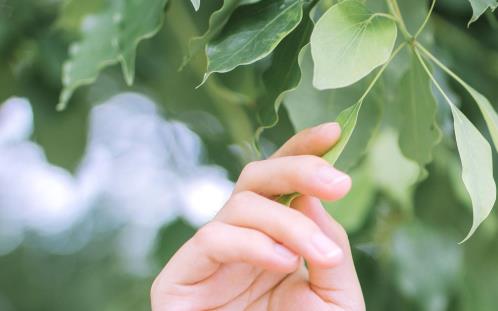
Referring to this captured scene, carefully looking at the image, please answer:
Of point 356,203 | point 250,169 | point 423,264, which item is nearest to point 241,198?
point 250,169

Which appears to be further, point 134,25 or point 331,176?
point 134,25

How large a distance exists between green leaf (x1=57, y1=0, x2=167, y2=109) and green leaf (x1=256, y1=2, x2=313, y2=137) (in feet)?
0.33

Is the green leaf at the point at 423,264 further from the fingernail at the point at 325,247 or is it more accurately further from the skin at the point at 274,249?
the fingernail at the point at 325,247

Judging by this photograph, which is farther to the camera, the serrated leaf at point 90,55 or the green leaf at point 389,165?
the green leaf at point 389,165

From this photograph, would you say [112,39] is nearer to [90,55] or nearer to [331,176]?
[90,55]

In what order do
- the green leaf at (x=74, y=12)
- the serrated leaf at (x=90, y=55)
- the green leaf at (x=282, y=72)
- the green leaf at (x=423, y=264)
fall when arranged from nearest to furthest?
the green leaf at (x=282, y=72)
the serrated leaf at (x=90, y=55)
the green leaf at (x=74, y=12)
the green leaf at (x=423, y=264)

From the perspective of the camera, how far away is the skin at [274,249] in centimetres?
42

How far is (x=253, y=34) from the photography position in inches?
19.1

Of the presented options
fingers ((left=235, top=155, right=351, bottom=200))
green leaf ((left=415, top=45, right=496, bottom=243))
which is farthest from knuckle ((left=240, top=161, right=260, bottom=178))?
green leaf ((left=415, top=45, right=496, bottom=243))

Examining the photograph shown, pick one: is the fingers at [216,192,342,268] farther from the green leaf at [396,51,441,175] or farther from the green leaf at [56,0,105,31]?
the green leaf at [56,0,105,31]

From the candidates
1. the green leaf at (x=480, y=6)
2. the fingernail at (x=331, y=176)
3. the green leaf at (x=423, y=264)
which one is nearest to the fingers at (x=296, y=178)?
the fingernail at (x=331, y=176)

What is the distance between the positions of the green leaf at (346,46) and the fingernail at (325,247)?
7cm

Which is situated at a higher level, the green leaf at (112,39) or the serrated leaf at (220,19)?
the serrated leaf at (220,19)

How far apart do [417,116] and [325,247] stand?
181mm
